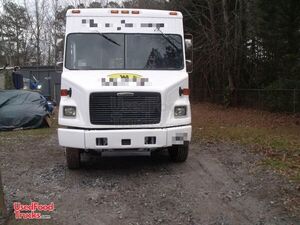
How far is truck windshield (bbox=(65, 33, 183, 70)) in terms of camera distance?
9.10m

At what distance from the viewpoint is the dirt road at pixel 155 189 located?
Answer: 6.31 metres

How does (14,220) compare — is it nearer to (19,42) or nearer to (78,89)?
(78,89)

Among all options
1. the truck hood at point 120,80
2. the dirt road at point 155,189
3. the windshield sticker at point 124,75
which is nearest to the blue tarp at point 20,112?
the dirt road at point 155,189

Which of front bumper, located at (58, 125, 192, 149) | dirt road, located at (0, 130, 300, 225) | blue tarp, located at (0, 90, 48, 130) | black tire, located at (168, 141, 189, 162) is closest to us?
dirt road, located at (0, 130, 300, 225)

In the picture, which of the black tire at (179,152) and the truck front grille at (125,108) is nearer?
the truck front grille at (125,108)

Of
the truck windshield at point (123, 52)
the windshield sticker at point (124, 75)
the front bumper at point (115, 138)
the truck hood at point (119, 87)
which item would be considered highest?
the truck windshield at point (123, 52)

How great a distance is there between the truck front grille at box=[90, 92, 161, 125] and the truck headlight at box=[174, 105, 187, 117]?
369 mm

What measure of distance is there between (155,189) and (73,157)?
2040mm

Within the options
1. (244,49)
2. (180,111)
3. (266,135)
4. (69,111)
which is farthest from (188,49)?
(244,49)

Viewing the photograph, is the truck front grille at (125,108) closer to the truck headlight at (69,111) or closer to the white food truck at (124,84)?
the white food truck at (124,84)

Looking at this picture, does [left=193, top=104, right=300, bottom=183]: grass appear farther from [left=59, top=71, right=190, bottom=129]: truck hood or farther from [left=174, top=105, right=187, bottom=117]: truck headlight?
[left=59, top=71, right=190, bottom=129]: truck hood

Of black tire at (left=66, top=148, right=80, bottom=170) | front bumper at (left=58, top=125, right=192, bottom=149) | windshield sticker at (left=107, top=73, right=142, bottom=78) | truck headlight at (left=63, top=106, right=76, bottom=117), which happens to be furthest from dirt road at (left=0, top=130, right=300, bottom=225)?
windshield sticker at (left=107, top=73, right=142, bottom=78)

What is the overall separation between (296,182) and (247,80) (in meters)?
19.0

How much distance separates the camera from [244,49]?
25.4 metres
